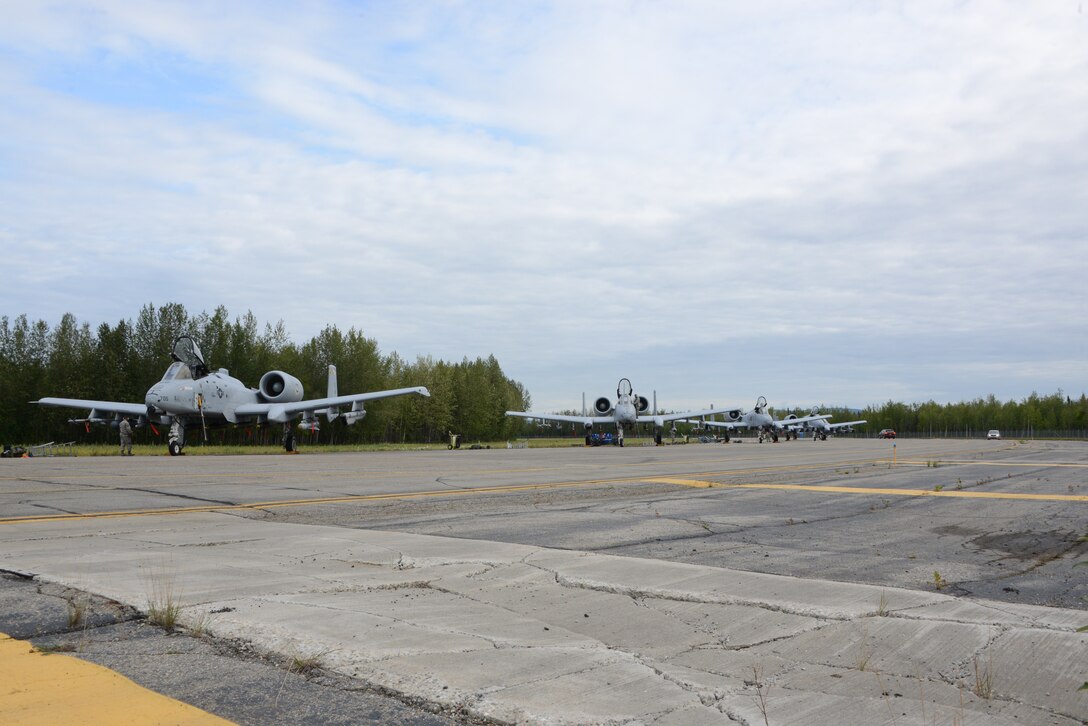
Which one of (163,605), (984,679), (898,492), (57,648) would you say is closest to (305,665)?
(57,648)

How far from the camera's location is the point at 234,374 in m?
74.1

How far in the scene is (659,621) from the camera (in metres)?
5.11

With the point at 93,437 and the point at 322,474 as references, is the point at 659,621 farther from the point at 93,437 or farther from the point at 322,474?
the point at 93,437

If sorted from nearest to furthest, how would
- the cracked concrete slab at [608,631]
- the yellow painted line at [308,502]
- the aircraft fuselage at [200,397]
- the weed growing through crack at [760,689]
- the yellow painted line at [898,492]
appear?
the weed growing through crack at [760,689]
the cracked concrete slab at [608,631]
the yellow painted line at [308,502]
the yellow painted line at [898,492]
the aircraft fuselage at [200,397]

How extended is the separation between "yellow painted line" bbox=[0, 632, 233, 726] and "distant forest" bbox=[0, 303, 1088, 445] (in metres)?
38.1

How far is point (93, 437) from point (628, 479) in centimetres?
6018

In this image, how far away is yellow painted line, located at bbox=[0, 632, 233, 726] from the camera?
3.25m

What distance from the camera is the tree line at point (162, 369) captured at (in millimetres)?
65438

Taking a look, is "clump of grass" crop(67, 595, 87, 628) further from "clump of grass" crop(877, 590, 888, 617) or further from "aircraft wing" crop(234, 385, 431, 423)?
"aircraft wing" crop(234, 385, 431, 423)

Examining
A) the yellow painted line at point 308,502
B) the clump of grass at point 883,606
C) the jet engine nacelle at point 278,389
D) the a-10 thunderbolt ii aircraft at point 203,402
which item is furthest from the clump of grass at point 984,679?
the jet engine nacelle at point 278,389

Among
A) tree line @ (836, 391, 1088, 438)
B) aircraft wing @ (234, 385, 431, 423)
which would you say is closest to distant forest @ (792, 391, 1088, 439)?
tree line @ (836, 391, 1088, 438)

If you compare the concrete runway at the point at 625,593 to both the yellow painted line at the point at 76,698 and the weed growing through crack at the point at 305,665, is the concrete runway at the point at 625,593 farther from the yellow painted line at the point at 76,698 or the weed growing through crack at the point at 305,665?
the yellow painted line at the point at 76,698

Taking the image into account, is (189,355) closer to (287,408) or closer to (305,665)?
(287,408)

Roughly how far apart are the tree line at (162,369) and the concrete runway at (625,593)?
4545cm
